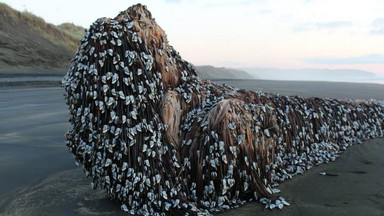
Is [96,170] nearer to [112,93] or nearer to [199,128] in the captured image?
[112,93]

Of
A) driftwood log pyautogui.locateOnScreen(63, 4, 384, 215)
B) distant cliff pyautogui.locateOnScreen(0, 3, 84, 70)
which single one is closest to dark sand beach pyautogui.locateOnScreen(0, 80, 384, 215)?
driftwood log pyautogui.locateOnScreen(63, 4, 384, 215)

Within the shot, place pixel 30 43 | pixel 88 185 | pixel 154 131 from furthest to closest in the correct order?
pixel 30 43, pixel 88 185, pixel 154 131

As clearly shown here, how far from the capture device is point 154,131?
338 centimetres

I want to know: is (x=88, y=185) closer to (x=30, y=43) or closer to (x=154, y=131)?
(x=154, y=131)

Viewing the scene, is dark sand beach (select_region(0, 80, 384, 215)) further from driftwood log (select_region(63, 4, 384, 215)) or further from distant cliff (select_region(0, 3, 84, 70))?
distant cliff (select_region(0, 3, 84, 70))

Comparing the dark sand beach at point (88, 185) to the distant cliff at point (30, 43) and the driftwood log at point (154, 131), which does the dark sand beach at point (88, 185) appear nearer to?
the driftwood log at point (154, 131)

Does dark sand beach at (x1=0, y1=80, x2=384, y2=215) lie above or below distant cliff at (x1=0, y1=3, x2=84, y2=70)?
below

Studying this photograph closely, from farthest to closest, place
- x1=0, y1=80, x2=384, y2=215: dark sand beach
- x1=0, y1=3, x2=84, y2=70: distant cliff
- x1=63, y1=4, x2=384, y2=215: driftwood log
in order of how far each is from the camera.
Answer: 1. x1=0, y1=3, x2=84, y2=70: distant cliff
2. x1=0, y1=80, x2=384, y2=215: dark sand beach
3. x1=63, y1=4, x2=384, y2=215: driftwood log

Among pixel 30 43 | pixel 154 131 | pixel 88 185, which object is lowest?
pixel 88 185

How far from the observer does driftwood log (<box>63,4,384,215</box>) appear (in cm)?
329

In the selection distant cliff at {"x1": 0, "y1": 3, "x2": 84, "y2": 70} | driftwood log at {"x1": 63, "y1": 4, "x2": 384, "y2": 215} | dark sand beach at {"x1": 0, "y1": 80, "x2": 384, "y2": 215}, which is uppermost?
distant cliff at {"x1": 0, "y1": 3, "x2": 84, "y2": 70}

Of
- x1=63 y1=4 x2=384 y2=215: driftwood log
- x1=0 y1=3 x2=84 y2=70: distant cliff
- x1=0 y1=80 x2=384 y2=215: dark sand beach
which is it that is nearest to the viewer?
x1=63 y1=4 x2=384 y2=215: driftwood log

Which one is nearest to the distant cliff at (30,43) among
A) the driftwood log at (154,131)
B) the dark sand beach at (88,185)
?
the dark sand beach at (88,185)

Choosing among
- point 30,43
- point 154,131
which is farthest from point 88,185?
point 30,43
